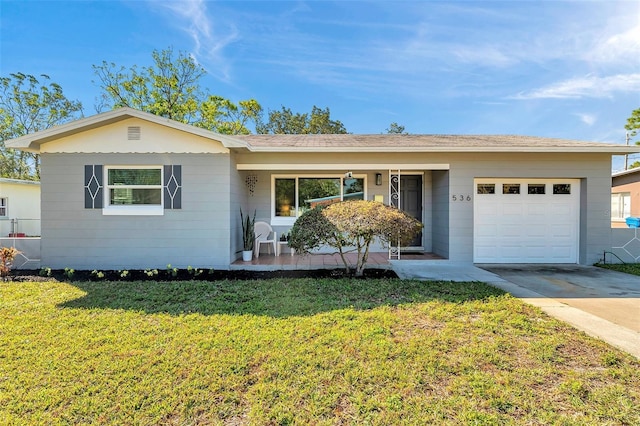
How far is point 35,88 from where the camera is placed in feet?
72.4

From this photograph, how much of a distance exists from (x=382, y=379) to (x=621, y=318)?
13.1 feet

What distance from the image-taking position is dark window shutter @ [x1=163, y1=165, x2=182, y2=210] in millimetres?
7359

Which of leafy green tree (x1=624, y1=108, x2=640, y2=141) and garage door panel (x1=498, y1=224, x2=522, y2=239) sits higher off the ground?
leafy green tree (x1=624, y1=108, x2=640, y2=141)

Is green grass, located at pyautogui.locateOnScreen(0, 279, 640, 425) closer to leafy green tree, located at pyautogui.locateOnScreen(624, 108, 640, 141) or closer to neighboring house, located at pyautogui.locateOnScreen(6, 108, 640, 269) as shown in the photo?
neighboring house, located at pyautogui.locateOnScreen(6, 108, 640, 269)

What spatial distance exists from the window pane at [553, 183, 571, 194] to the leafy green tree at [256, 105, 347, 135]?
62.9 feet

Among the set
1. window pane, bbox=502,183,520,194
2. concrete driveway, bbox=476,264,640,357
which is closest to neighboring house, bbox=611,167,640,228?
window pane, bbox=502,183,520,194

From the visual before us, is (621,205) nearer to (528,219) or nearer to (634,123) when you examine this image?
(528,219)

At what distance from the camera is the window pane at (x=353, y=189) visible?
970cm

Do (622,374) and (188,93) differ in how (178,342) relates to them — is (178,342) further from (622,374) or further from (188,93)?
(188,93)

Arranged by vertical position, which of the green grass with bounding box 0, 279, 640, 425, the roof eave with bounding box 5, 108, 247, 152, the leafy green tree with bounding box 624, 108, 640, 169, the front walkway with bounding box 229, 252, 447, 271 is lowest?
the green grass with bounding box 0, 279, 640, 425

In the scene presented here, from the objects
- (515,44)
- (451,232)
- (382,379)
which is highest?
(515,44)

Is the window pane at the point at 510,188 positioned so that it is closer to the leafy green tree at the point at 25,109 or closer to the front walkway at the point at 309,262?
the front walkway at the point at 309,262

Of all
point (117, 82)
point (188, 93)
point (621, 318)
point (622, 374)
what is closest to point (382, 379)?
point (622, 374)

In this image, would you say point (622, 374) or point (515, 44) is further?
point (515, 44)
